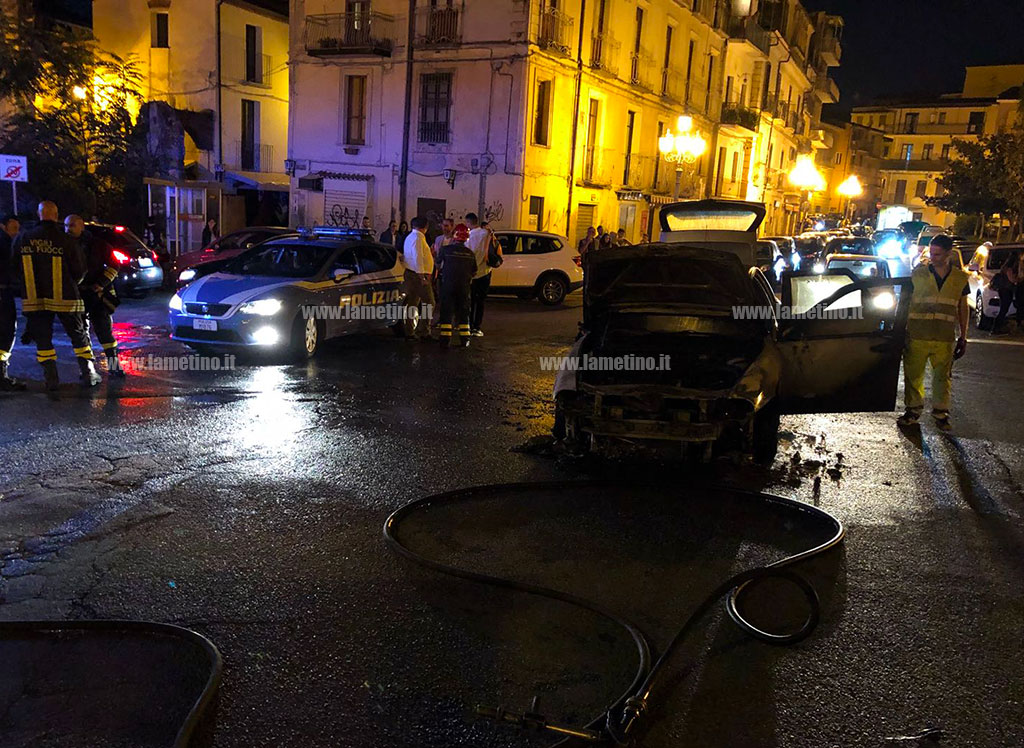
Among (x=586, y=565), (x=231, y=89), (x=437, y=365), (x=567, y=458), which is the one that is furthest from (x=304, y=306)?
(x=231, y=89)

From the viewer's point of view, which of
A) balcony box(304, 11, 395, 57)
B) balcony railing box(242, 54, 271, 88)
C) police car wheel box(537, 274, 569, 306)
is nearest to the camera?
police car wheel box(537, 274, 569, 306)

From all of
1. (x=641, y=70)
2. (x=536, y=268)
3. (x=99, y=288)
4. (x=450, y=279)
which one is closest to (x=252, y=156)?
(x=641, y=70)

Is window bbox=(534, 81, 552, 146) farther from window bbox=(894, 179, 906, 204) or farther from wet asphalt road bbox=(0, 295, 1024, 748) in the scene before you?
window bbox=(894, 179, 906, 204)

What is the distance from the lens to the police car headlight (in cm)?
990

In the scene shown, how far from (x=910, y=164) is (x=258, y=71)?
223 ft

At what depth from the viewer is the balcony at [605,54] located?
27.8 metres

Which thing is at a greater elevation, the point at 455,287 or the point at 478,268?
the point at 478,268

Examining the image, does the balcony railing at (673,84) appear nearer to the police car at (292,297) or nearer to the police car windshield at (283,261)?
the police car at (292,297)

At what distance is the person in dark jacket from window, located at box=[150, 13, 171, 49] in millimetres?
27710

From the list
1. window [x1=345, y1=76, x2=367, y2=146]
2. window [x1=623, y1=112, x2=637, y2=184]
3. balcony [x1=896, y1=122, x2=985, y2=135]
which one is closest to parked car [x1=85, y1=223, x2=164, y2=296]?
window [x1=345, y1=76, x2=367, y2=146]

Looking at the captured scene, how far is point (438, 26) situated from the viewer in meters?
26.2

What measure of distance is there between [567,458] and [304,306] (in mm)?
4879

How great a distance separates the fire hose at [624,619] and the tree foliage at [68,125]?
77.3 feet

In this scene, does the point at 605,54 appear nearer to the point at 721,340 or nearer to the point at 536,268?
the point at 536,268
